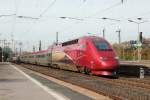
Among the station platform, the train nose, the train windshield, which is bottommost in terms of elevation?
the station platform

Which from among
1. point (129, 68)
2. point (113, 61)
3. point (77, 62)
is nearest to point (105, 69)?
point (113, 61)

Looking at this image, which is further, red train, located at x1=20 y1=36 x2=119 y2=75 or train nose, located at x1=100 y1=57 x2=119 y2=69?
red train, located at x1=20 y1=36 x2=119 y2=75

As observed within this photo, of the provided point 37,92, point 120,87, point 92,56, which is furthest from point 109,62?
point 37,92

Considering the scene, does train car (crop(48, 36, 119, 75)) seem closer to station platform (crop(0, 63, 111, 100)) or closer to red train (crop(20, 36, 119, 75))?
red train (crop(20, 36, 119, 75))

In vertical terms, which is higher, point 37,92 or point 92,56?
point 92,56

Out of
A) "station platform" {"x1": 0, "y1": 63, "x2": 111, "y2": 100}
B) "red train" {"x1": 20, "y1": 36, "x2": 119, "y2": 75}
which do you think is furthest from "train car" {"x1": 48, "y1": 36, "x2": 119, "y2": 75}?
"station platform" {"x1": 0, "y1": 63, "x2": 111, "y2": 100}

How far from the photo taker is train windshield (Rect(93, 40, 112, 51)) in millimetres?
32319

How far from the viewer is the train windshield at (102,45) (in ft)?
106

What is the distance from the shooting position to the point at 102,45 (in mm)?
32781

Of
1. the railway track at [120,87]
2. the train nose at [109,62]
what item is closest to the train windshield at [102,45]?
the train nose at [109,62]

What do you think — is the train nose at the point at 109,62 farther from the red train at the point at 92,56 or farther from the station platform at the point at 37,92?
the station platform at the point at 37,92

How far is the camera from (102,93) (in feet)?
58.5

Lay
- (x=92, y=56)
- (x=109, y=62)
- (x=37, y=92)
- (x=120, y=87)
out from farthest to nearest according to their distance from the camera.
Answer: (x=92, y=56)
(x=109, y=62)
(x=120, y=87)
(x=37, y=92)

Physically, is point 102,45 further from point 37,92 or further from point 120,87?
point 37,92
